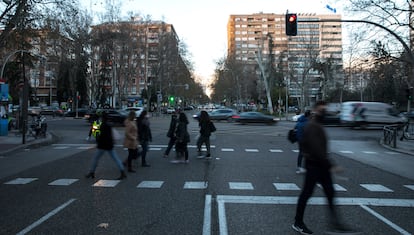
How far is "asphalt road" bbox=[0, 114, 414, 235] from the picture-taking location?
522 centimetres

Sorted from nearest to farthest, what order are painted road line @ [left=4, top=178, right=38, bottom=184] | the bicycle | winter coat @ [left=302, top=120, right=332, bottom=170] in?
winter coat @ [left=302, top=120, right=332, bottom=170] → painted road line @ [left=4, top=178, right=38, bottom=184] → the bicycle

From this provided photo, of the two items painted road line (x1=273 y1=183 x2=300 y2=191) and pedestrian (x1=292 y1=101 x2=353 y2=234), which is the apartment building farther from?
pedestrian (x1=292 y1=101 x2=353 y2=234)

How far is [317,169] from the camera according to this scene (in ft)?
16.0

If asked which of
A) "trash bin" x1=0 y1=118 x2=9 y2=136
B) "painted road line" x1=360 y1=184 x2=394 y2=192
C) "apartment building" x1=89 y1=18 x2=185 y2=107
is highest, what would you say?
"apartment building" x1=89 y1=18 x2=185 y2=107

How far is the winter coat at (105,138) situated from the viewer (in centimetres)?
889

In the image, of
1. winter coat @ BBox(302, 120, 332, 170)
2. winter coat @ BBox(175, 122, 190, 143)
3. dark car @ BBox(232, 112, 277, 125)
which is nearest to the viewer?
winter coat @ BBox(302, 120, 332, 170)

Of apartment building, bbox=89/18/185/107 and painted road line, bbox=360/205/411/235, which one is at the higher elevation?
apartment building, bbox=89/18/185/107

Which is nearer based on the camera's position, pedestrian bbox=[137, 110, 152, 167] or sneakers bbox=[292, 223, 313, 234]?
sneakers bbox=[292, 223, 313, 234]

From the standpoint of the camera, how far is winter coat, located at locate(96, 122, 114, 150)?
8891 millimetres

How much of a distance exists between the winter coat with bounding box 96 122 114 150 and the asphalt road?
79 centimetres

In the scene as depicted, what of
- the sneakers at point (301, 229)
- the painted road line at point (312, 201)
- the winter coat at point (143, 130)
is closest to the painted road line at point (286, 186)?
the painted road line at point (312, 201)

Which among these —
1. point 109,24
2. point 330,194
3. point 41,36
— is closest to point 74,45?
point 109,24

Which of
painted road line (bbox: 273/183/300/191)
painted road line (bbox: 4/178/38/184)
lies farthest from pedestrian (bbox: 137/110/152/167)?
Answer: painted road line (bbox: 273/183/300/191)

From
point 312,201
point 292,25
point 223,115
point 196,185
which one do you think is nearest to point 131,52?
point 223,115
